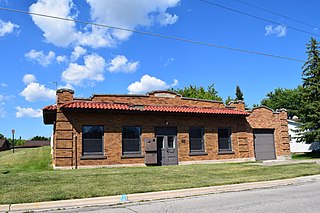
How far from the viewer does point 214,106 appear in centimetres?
2214

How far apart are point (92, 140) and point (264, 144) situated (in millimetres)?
14081

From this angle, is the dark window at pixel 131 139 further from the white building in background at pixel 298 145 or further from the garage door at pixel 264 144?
the white building in background at pixel 298 145

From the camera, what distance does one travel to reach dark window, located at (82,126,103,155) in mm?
17456

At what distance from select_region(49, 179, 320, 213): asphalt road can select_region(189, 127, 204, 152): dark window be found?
37.8 feet

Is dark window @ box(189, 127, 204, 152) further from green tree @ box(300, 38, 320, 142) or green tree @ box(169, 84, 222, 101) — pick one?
green tree @ box(169, 84, 222, 101)

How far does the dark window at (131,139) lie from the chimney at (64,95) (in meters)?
3.76

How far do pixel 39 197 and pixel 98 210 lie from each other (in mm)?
2231

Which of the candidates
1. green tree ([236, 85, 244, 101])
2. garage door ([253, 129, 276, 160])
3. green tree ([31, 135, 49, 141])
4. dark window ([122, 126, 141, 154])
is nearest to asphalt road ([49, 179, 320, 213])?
dark window ([122, 126, 141, 154])

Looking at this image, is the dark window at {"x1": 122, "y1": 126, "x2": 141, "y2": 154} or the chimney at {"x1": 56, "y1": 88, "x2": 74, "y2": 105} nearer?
the chimney at {"x1": 56, "y1": 88, "x2": 74, "y2": 105}

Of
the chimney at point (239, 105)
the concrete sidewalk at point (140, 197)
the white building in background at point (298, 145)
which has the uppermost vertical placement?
the chimney at point (239, 105)

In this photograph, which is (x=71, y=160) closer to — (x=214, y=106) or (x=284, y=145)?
(x=214, y=106)

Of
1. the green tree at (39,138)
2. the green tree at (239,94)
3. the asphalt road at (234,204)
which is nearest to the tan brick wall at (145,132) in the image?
the asphalt road at (234,204)

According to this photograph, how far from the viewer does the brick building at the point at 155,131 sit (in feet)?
56.1

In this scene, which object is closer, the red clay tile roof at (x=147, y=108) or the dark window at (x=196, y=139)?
the red clay tile roof at (x=147, y=108)
